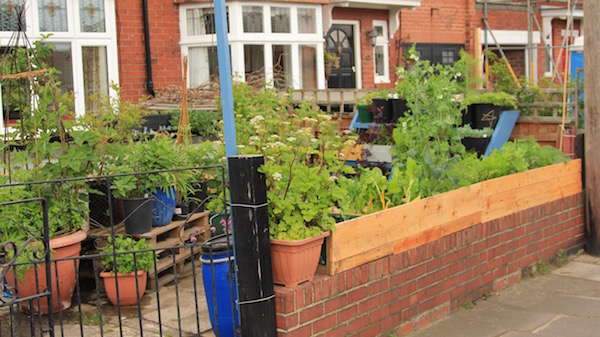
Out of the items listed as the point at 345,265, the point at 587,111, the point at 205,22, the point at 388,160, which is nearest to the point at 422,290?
the point at 345,265

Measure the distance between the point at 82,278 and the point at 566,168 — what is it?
200 inches

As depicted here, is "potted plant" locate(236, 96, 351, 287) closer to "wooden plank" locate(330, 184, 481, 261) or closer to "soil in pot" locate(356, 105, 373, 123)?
"wooden plank" locate(330, 184, 481, 261)

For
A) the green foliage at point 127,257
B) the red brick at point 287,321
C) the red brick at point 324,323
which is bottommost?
the red brick at point 324,323

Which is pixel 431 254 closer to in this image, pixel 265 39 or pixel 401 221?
pixel 401 221

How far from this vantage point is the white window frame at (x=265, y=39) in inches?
468

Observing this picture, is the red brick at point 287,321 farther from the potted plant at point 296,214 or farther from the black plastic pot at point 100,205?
the black plastic pot at point 100,205

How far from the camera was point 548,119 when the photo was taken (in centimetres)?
877

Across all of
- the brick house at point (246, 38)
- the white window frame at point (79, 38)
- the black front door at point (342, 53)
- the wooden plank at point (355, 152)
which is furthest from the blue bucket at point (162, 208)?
the black front door at point (342, 53)

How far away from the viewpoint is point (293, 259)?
4570 millimetres

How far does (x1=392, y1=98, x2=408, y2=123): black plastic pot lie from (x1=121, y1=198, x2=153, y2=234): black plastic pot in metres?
3.57

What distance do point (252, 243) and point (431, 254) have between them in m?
1.97

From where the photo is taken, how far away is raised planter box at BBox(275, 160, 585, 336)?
16.1 feet

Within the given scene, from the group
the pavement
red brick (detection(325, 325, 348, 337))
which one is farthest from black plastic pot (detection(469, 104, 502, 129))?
red brick (detection(325, 325, 348, 337))

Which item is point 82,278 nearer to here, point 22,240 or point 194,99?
point 22,240
